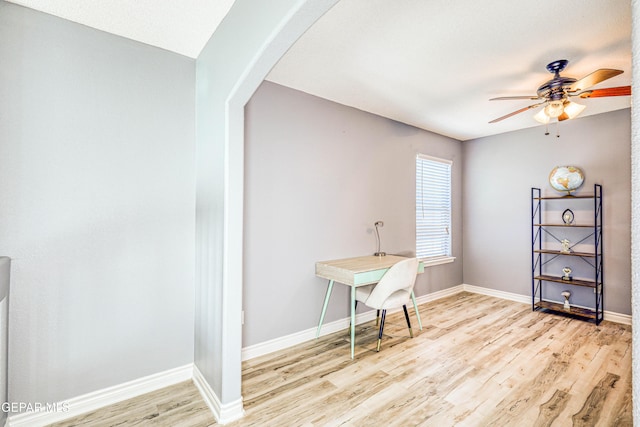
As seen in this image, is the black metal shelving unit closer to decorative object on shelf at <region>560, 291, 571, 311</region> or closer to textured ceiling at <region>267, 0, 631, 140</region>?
decorative object on shelf at <region>560, 291, 571, 311</region>

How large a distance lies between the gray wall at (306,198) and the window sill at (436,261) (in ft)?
2.09

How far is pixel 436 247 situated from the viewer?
462 centimetres

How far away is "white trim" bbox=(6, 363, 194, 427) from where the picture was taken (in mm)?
1810

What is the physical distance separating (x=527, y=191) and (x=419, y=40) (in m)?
3.28

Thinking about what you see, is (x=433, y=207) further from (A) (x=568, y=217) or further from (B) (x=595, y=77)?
(B) (x=595, y=77)

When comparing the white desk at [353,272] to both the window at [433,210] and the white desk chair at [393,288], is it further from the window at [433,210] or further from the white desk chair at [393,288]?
the window at [433,210]

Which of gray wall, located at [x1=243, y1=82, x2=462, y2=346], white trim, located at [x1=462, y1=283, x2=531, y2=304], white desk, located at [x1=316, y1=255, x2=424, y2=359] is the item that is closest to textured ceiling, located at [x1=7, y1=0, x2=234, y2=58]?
gray wall, located at [x1=243, y1=82, x2=462, y2=346]

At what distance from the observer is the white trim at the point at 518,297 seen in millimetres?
3557

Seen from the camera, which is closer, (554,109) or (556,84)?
(556,84)

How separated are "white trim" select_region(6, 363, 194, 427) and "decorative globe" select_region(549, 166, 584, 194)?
461 cm

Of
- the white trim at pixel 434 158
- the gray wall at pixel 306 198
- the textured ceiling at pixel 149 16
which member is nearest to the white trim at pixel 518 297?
the gray wall at pixel 306 198

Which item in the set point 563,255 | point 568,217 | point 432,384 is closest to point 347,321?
point 432,384

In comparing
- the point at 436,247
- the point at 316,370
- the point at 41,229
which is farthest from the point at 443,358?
the point at 41,229

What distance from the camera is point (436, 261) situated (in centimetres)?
442
